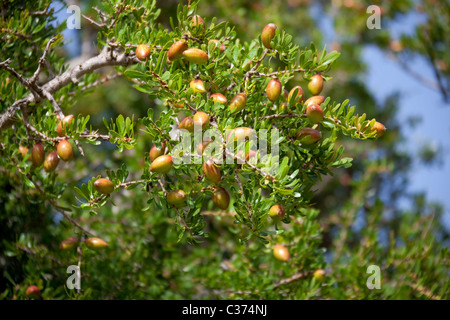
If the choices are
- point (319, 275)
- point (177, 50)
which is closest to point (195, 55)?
point (177, 50)

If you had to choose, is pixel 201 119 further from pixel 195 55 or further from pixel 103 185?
pixel 103 185

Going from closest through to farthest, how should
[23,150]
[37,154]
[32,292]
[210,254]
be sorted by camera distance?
[37,154], [23,150], [32,292], [210,254]

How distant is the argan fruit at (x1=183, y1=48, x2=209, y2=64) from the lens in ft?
3.78

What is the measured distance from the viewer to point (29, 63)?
157 cm

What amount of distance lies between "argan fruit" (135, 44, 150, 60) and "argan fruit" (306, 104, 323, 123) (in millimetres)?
462

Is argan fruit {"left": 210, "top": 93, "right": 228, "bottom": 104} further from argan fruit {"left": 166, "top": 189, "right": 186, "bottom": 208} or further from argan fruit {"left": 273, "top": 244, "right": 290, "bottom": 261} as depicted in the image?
argan fruit {"left": 273, "top": 244, "right": 290, "bottom": 261}

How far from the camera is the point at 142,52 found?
1201 millimetres

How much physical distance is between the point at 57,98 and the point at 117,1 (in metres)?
0.41

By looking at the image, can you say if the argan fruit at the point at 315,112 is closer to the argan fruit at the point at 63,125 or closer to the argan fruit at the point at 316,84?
the argan fruit at the point at 316,84

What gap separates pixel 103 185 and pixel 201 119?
0.30 meters

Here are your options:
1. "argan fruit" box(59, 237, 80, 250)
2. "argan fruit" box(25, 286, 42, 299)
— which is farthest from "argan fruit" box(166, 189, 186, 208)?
"argan fruit" box(25, 286, 42, 299)

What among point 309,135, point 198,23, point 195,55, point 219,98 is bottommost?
point 309,135

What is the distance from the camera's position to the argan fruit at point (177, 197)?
112cm
